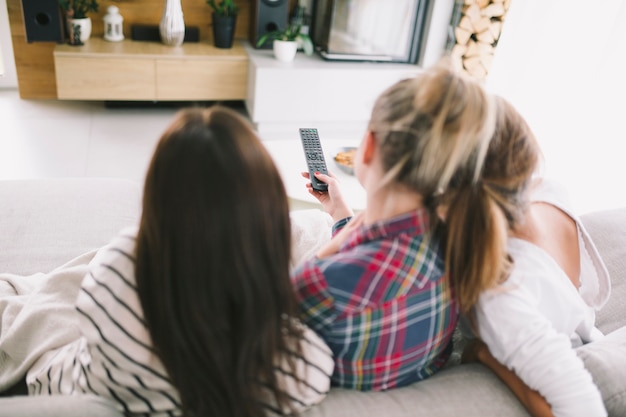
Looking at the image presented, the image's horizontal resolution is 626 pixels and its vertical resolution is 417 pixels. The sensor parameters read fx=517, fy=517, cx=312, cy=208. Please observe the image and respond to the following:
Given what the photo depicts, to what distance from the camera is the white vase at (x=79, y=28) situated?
9.00 feet

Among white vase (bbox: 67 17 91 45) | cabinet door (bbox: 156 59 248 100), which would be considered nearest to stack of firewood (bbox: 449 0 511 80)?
cabinet door (bbox: 156 59 248 100)

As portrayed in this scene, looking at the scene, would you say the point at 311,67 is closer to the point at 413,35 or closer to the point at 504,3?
the point at 413,35

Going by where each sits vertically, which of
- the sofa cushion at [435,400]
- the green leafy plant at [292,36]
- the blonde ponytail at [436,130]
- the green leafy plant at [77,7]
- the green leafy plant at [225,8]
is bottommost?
the sofa cushion at [435,400]

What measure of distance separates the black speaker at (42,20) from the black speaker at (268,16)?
3.41 feet

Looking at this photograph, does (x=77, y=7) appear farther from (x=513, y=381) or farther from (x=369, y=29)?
(x=513, y=381)

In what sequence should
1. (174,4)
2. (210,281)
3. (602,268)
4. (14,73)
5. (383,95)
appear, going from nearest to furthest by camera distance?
1. (210,281)
2. (383,95)
3. (602,268)
4. (174,4)
5. (14,73)

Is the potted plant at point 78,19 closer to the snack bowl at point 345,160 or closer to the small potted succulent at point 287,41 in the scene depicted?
the small potted succulent at point 287,41

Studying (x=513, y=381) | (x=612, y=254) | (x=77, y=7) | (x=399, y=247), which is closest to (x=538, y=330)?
(x=513, y=381)

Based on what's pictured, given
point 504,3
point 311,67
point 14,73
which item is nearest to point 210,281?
point 311,67

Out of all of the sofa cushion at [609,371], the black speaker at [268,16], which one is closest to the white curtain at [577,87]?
the black speaker at [268,16]

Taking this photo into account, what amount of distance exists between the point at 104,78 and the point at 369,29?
1.55 meters

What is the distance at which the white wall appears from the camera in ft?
9.63

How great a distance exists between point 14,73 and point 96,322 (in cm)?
299

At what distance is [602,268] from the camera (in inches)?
40.1
